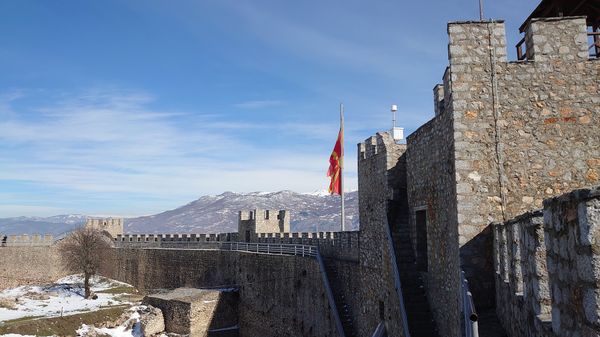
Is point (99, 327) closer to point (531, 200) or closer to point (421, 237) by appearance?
point (421, 237)

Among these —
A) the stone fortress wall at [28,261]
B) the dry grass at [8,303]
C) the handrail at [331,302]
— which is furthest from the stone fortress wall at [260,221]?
the stone fortress wall at [28,261]

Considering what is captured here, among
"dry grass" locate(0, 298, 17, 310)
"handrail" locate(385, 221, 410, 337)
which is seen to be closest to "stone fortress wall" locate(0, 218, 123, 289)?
"dry grass" locate(0, 298, 17, 310)

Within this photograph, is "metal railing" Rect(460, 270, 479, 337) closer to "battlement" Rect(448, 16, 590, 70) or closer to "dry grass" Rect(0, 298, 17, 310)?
"battlement" Rect(448, 16, 590, 70)

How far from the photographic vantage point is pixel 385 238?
42.8 feet

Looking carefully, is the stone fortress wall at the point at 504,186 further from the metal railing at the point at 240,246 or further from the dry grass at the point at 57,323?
the dry grass at the point at 57,323

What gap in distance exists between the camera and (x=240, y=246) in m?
32.9

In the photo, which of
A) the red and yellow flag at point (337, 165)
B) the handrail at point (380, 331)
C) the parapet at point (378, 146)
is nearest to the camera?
the handrail at point (380, 331)

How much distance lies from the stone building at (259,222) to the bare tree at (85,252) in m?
11.7

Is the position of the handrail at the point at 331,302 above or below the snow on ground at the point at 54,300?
above

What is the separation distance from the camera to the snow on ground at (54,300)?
94.0 feet

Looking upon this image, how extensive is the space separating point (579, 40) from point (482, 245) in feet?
12.5

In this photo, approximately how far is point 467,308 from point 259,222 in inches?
1105

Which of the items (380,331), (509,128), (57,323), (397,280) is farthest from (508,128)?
(57,323)

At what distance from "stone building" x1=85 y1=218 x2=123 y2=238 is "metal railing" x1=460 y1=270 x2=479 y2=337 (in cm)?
4471
